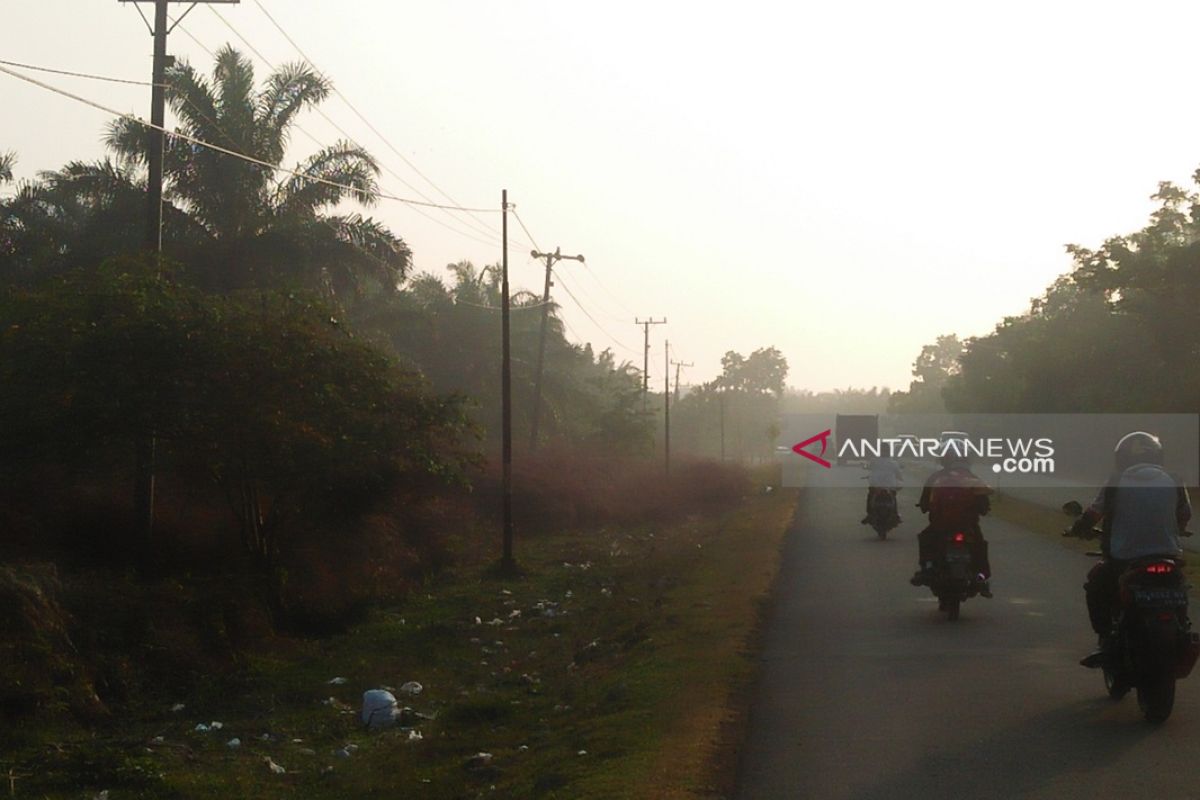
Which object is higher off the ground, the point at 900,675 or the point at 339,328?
the point at 339,328

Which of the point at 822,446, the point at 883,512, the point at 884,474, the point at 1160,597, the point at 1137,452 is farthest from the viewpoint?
the point at 822,446

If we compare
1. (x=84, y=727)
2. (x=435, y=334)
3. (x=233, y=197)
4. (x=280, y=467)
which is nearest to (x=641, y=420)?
(x=435, y=334)

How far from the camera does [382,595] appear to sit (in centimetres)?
2241

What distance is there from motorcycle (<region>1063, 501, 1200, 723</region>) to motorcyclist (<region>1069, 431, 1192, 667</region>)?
19 cm

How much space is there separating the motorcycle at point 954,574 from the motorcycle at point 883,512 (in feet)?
42.7

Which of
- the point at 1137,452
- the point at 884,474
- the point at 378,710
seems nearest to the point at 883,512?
the point at 884,474

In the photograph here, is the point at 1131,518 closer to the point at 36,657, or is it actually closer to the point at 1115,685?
the point at 1115,685

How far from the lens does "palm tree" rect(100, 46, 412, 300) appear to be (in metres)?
32.1

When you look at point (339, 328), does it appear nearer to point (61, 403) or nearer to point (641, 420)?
point (61, 403)

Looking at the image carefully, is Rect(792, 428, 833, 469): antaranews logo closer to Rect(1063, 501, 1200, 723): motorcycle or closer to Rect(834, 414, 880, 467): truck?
Rect(834, 414, 880, 467): truck

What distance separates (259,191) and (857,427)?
5148cm

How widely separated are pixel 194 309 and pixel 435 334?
28.3 m

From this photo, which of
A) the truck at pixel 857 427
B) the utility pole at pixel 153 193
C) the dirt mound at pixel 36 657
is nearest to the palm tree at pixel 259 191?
the utility pole at pixel 153 193

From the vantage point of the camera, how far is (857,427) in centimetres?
7931
